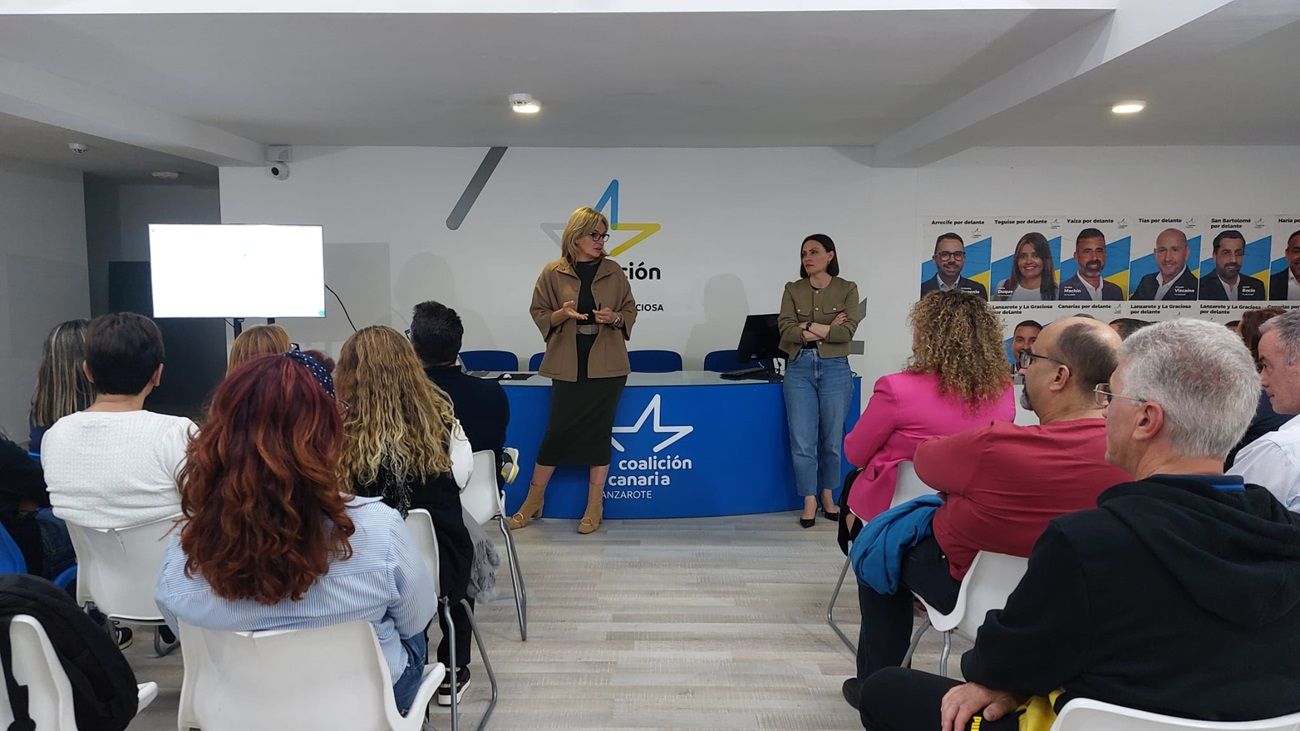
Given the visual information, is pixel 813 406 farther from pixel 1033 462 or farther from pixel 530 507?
pixel 1033 462

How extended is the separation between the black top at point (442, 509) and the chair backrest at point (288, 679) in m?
0.67

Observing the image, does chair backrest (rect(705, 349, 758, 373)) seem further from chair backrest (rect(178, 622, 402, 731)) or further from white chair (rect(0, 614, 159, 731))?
white chair (rect(0, 614, 159, 731))

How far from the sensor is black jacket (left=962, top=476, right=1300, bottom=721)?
1146 millimetres

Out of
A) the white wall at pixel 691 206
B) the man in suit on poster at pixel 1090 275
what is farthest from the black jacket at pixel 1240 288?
the man in suit on poster at pixel 1090 275

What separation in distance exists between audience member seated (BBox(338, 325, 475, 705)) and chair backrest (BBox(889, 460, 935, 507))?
1.51 meters

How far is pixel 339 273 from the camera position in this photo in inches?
260

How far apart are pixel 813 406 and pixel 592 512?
1.43 meters

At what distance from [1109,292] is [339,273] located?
6.56 m

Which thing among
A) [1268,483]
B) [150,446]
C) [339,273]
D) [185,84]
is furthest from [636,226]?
[1268,483]

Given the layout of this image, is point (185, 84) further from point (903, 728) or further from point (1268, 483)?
point (1268, 483)

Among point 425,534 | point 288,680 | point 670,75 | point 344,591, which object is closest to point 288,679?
point 288,680

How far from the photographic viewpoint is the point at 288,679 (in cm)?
145

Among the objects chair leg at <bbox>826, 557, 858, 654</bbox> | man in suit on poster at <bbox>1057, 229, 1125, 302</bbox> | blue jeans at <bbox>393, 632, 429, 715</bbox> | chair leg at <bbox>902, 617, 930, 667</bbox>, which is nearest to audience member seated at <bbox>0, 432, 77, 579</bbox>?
blue jeans at <bbox>393, 632, 429, 715</bbox>

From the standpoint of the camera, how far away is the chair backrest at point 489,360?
19.9 feet
